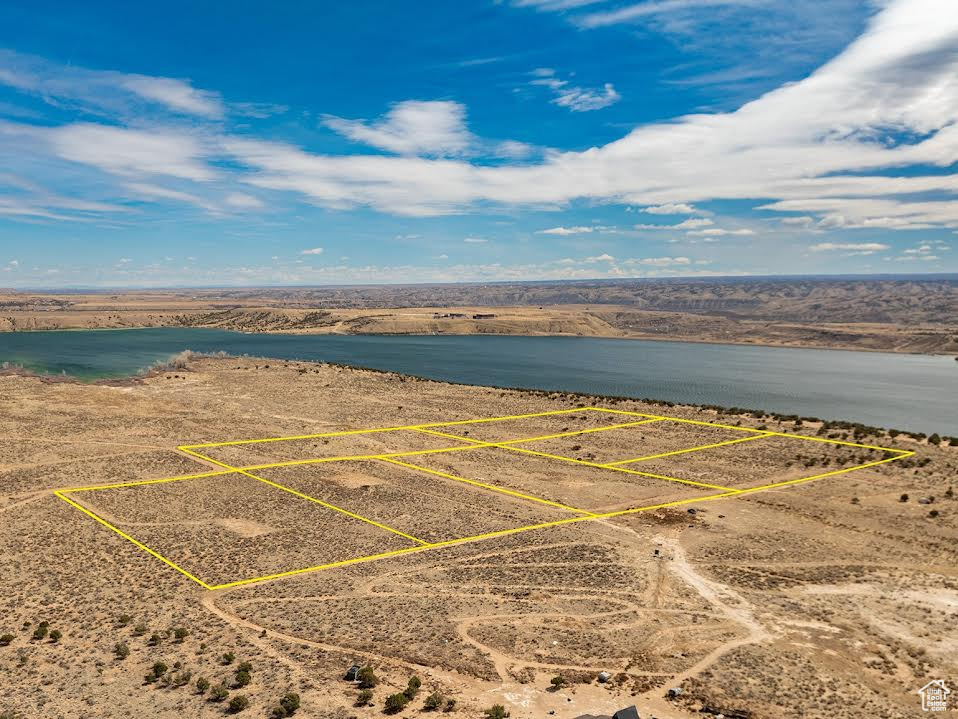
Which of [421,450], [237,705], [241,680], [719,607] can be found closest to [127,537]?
[241,680]

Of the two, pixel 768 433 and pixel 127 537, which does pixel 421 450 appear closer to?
pixel 127 537

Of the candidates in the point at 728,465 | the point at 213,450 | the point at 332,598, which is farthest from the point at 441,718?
the point at 213,450

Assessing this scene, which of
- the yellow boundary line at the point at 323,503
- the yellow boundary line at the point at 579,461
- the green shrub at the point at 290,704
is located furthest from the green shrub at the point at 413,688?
the yellow boundary line at the point at 579,461

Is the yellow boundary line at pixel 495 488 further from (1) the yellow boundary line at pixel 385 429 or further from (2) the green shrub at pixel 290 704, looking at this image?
(2) the green shrub at pixel 290 704

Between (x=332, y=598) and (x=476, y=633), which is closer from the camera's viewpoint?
(x=476, y=633)

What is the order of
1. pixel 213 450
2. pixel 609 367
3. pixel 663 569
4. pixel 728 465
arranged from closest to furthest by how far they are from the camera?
pixel 663 569
pixel 728 465
pixel 213 450
pixel 609 367

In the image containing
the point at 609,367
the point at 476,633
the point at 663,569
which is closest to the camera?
the point at 476,633

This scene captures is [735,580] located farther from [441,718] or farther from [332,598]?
[332,598]
